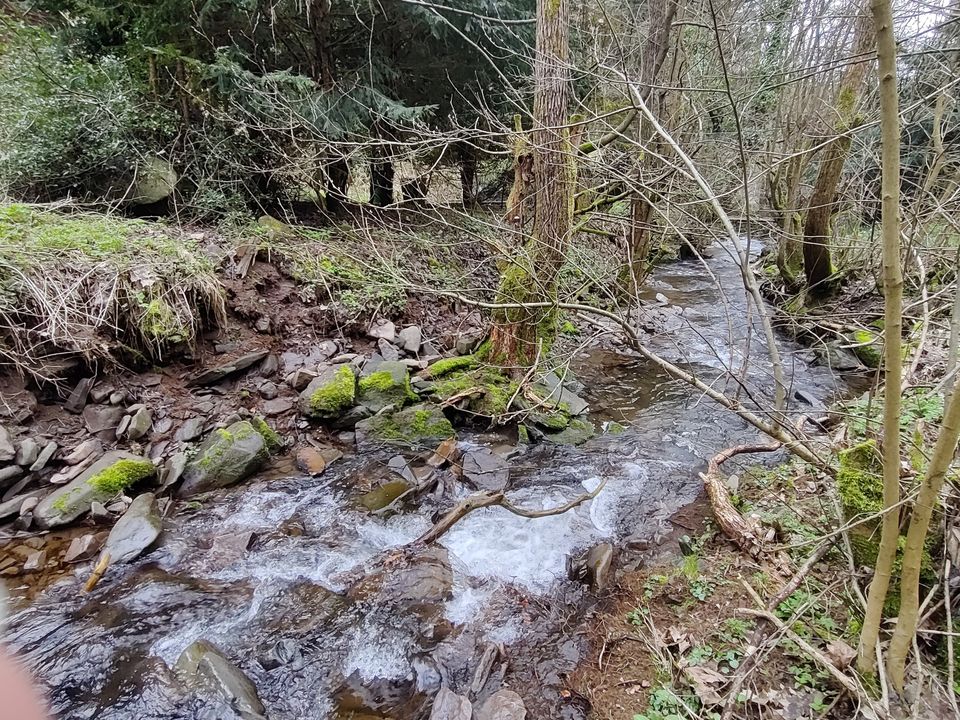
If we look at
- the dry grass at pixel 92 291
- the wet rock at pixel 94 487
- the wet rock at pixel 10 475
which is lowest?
the wet rock at pixel 94 487

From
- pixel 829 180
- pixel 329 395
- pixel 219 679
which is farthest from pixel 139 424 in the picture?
pixel 829 180

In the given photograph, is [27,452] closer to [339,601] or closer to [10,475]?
[10,475]

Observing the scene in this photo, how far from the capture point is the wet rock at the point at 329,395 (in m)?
4.90

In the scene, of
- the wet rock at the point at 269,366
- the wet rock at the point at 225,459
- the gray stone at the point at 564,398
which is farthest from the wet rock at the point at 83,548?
the gray stone at the point at 564,398

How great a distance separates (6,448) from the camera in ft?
12.1

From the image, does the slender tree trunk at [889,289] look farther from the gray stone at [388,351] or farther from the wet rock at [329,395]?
the gray stone at [388,351]

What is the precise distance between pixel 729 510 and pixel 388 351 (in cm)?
388

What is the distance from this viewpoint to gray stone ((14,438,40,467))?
3.74m

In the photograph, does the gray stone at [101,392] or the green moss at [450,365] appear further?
the green moss at [450,365]

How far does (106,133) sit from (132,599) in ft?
18.2

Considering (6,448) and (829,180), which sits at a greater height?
(829,180)

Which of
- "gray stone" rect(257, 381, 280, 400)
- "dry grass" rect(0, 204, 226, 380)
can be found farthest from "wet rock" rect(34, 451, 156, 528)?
"gray stone" rect(257, 381, 280, 400)

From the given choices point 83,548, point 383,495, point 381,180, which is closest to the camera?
point 83,548

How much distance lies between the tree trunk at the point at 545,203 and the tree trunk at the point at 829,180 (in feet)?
10.1
